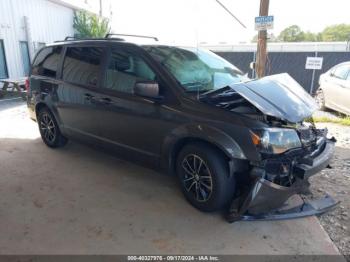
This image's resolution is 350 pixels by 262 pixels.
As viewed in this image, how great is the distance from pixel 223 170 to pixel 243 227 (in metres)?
0.59

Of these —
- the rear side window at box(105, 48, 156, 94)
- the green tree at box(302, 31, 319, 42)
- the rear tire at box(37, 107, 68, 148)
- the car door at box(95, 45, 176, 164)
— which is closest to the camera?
the car door at box(95, 45, 176, 164)

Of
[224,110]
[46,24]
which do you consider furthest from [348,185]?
[46,24]

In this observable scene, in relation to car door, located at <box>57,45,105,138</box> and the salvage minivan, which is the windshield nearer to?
the salvage minivan

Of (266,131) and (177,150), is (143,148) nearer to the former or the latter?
(177,150)

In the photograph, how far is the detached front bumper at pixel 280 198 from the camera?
2619 mm

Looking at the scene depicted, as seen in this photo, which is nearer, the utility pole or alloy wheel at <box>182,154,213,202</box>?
alloy wheel at <box>182,154,213,202</box>

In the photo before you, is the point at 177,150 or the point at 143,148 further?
the point at 143,148

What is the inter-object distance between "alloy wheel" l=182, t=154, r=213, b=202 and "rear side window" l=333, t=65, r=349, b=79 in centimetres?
606

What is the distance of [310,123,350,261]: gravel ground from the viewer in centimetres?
275

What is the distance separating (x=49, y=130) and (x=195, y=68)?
110 inches

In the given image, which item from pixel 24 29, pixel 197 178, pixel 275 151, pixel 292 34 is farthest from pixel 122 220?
pixel 292 34

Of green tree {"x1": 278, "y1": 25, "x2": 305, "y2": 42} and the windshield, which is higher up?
green tree {"x1": 278, "y1": 25, "x2": 305, "y2": 42}

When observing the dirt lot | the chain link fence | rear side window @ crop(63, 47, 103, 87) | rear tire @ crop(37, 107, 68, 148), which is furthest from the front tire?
the chain link fence

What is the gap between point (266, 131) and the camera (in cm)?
264
